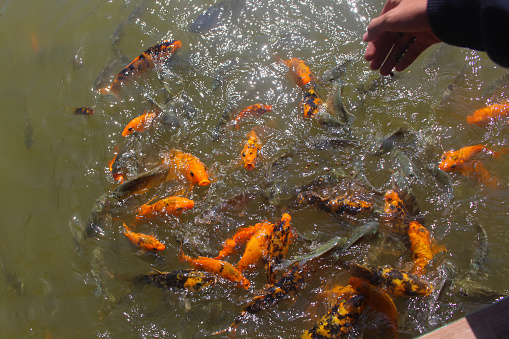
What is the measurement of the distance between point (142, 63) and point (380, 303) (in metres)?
5.02

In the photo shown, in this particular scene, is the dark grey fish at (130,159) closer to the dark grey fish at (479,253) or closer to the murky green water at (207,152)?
the murky green water at (207,152)

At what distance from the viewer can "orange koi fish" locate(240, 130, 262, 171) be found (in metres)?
4.51

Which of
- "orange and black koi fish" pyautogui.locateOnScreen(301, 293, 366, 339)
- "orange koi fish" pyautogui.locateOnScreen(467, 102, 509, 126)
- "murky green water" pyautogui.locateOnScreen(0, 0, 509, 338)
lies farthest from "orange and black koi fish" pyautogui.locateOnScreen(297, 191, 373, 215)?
"orange koi fish" pyautogui.locateOnScreen(467, 102, 509, 126)

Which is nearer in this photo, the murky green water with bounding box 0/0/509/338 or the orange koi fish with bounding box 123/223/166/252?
the murky green water with bounding box 0/0/509/338

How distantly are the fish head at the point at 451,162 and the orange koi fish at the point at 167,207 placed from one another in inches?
129

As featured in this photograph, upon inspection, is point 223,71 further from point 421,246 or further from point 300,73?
point 421,246

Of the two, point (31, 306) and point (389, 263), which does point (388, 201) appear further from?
point (31, 306)

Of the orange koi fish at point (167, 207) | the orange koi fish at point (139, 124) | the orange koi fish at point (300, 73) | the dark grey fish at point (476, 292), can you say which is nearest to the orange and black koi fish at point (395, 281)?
the dark grey fish at point (476, 292)

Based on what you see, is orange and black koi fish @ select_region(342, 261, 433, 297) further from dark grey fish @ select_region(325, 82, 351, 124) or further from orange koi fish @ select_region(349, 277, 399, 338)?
dark grey fish @ select_region(325, 82, 351, 124)

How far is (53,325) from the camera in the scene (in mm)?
3857

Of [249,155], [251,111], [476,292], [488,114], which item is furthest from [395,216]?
[251,111]

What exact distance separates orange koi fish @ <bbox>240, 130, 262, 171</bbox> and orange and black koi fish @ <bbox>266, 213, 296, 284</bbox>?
3.12 feet

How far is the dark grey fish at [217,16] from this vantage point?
6.24 m

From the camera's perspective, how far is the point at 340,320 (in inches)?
124
